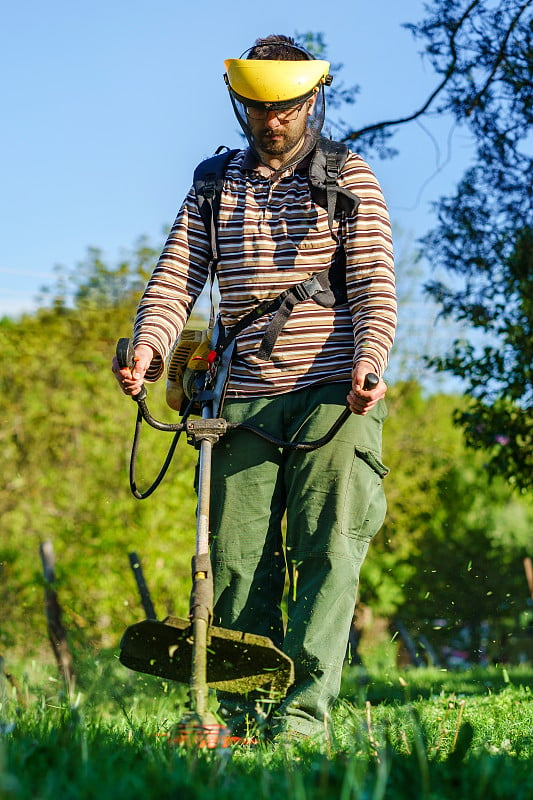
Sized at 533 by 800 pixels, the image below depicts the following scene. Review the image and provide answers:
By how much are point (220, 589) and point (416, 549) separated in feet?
57.3

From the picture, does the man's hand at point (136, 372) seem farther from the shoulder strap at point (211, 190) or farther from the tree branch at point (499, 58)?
the tree branch at point (499, 58)

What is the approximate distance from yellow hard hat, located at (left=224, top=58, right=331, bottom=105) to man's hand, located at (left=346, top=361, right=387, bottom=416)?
979mm

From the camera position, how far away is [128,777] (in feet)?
6.49

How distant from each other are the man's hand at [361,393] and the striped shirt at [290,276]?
0.72 ft

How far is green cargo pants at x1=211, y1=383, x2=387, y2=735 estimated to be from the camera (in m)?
3.46

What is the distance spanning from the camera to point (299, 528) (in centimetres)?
362

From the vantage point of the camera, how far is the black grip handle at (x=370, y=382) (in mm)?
3275

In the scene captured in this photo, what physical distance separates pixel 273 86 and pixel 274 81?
0.02 metres

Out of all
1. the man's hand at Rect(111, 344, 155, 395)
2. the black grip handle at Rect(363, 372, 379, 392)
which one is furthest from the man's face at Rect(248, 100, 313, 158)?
the black grip handle at Rect(363, 372, 379, 392)

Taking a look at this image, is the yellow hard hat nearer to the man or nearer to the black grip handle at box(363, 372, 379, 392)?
the man

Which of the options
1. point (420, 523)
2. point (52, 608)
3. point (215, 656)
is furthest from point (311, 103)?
point (420, 523)

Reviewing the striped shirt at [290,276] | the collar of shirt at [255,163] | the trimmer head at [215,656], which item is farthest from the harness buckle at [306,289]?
the trimmer head at [215,656]

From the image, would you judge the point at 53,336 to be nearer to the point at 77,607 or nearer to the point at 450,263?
the point at 77,607

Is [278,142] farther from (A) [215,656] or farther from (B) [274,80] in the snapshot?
(A) [215,656]
